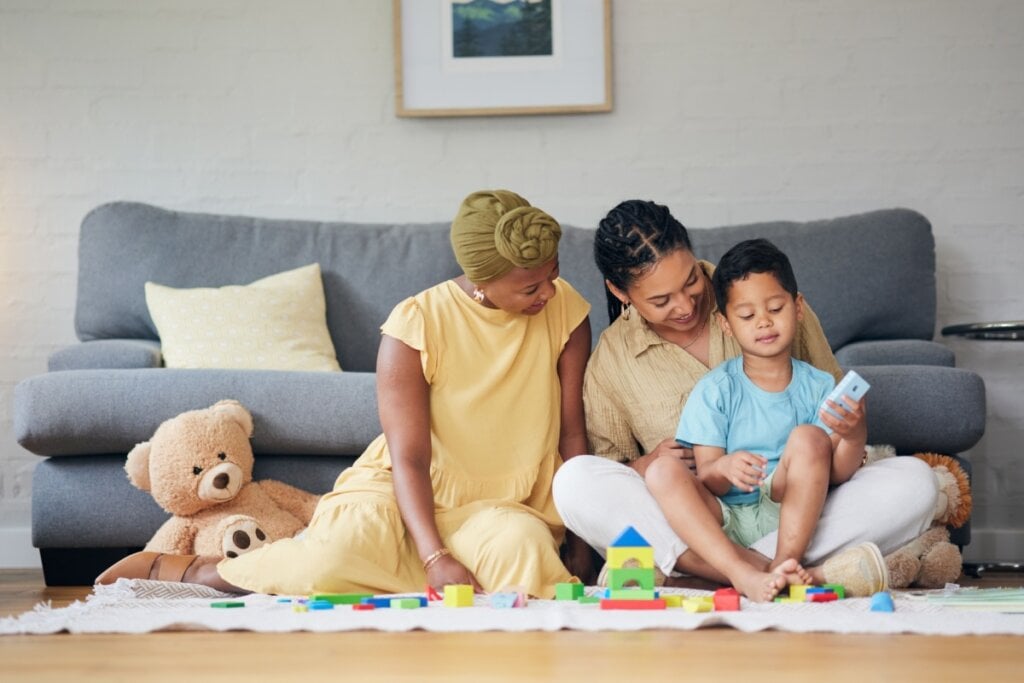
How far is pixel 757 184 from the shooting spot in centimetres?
364

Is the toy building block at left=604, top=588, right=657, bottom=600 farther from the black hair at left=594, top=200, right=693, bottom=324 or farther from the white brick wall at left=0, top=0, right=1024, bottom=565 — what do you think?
the white brick wall at left=0, top=0, right=1024, bottom=565

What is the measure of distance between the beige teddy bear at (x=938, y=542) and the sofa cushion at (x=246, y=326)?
1457 mm

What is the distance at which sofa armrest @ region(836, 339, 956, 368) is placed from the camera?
2.92 metres

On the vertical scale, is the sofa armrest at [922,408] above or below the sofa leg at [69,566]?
above

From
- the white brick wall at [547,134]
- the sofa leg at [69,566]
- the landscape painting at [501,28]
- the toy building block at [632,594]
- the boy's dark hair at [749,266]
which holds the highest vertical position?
the landscape painting at [501,28]

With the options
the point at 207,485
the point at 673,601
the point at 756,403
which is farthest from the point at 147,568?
the point at 756,403

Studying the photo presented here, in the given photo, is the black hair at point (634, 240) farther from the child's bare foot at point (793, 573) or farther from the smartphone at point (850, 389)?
the child's bare foot at point (793, 573)

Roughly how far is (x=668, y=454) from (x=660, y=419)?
134 mm

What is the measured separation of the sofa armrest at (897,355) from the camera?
2920 millimetres

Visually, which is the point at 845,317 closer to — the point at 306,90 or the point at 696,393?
the point at 696,393

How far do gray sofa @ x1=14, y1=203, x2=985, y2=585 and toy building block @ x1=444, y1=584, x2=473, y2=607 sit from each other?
853 millimetres

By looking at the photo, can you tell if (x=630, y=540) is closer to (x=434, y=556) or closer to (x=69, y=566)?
(x=434, y=556)

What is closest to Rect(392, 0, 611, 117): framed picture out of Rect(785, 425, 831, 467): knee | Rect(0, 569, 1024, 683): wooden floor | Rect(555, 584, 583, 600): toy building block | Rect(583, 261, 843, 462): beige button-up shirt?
Rect(583, 261, 843, 462): beige button-up shirt

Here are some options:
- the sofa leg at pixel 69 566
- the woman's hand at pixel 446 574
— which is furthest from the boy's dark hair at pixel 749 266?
the sofa leg at pixel 69 566
